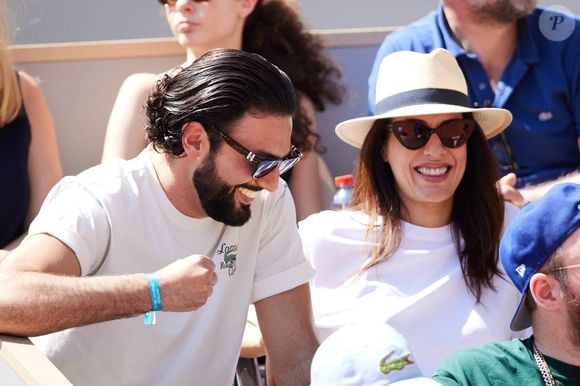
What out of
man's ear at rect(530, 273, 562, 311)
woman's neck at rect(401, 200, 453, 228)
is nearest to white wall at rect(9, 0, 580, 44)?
woman's neck at rect(401, 200, 453, 228)

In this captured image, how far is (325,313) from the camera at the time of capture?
298 cm

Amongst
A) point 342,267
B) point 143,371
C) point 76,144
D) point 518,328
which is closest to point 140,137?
point 76,144

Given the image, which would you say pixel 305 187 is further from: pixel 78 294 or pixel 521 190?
pixel 78 294

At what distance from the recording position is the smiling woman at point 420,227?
293 cm

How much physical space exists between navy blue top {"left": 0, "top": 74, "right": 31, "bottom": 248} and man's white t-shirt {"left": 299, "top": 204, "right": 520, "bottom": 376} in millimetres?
976

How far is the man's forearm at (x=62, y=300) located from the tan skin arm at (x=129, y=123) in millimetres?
1372

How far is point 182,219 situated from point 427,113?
84 centimetres

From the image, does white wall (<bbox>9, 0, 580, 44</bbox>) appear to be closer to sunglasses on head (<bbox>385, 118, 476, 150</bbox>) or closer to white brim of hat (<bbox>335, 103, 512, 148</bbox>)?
white brim of hat (<bbox>335, 103, 512, 148</bbox>)

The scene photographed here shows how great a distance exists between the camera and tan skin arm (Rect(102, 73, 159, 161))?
358 cm

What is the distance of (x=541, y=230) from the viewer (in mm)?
2070

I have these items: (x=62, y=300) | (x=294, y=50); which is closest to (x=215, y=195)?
(x=62, y=300)

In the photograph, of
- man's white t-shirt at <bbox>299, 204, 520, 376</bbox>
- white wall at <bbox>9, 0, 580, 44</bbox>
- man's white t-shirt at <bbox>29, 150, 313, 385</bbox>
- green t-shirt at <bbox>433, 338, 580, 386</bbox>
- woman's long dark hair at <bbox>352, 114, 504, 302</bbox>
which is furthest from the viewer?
white wall at <bbox>9, 0, 580, 44</bbox>

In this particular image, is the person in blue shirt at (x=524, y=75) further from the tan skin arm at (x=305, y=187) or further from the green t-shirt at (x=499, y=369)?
the green t-shirt at (x=499, y=369)

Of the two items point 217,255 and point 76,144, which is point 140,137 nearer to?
point 76,144
